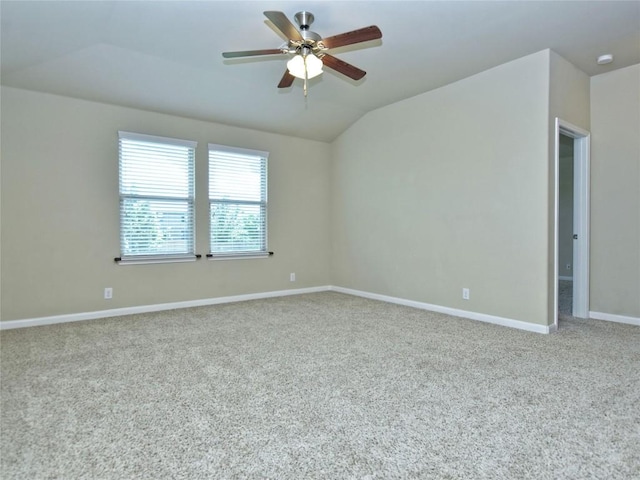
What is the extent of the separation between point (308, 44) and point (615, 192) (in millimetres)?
3649

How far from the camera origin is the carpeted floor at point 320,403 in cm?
164

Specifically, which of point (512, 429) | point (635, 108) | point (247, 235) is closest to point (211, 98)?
point (247, 235)

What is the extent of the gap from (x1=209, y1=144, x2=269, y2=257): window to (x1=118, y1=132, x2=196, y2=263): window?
319 mm

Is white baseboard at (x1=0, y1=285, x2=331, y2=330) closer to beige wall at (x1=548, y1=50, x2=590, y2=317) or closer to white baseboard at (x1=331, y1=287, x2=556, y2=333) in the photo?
white baseboard at (x1=331, y1=287, x2=556, y2=333)

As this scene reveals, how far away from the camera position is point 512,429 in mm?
1899

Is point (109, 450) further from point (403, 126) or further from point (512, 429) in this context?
point (403, 126)

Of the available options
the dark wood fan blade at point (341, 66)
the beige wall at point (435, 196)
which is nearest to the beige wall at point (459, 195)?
the beige wall at point (435, 196)

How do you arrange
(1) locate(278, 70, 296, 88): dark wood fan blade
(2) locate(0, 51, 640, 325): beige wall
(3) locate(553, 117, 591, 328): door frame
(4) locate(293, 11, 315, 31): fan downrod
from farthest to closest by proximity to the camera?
1. (3) locate(553, 117, 591, 328): door frame
2. (2) locate(0, 51, 640, 325): beige wall
3. (1) locate(278, 70, 296, 88): dark wood fan blade
4. (4) locate(293, 11, 315, 31): fan downrod

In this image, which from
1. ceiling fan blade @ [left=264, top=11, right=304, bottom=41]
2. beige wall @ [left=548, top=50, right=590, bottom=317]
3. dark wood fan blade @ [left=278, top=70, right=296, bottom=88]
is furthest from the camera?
beige wall @ [left=548, top=50, right=590, bottom=317]

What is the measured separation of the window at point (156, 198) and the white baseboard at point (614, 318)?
4834 millimetres

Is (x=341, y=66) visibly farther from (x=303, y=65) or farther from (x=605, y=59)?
(x=605, y=59)

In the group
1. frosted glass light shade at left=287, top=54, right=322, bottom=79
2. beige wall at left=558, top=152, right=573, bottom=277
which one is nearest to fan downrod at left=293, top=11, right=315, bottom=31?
frosted glass light shade at left=287, top=54, right=322, bottom=79

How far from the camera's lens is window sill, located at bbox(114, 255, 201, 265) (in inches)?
173

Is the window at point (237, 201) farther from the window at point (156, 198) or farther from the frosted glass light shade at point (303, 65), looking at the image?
the frosted glass light shade at point (303, 65)
